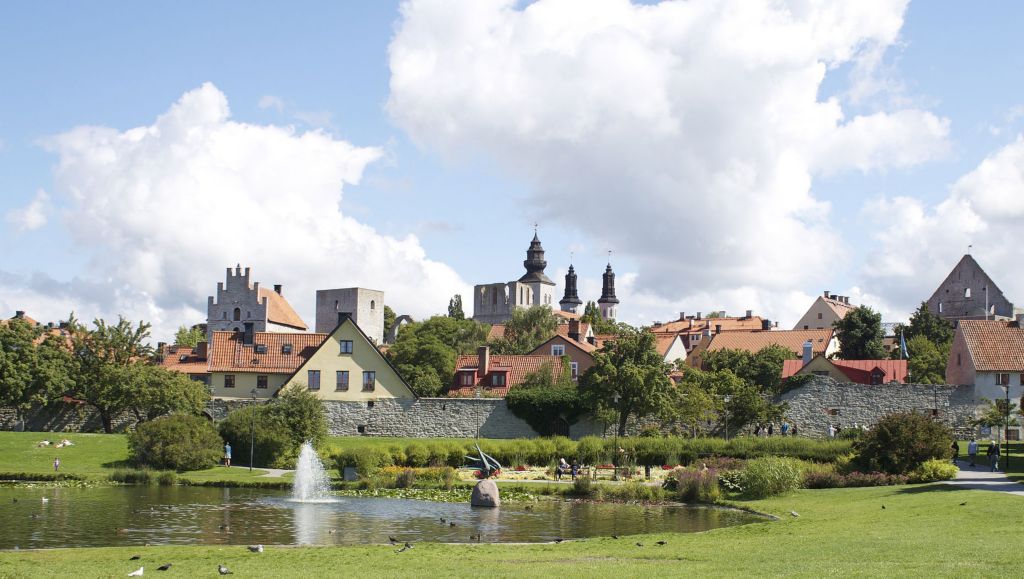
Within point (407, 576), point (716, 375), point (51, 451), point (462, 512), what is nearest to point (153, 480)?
point (51, 451)

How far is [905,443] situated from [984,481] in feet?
9.13

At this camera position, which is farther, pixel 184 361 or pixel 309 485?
pixel 184 361

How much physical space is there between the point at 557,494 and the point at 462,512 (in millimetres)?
6586

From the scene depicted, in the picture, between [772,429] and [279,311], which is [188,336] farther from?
[772,429]

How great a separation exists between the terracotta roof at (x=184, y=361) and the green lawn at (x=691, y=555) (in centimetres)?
4325

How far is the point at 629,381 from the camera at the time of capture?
53.7m

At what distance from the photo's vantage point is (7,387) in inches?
2195

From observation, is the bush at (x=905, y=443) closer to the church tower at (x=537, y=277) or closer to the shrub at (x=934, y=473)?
the shrub at (x=934, y=473)

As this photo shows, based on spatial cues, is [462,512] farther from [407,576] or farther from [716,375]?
[716,375]

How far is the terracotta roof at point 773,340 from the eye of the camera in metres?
92.6

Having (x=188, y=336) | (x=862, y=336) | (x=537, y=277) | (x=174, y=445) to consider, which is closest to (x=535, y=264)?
(x=537, y=277)

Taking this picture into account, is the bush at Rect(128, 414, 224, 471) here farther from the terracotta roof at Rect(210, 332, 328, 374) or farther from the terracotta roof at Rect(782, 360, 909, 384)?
the terracotta roof at Rect(782, 360, 909, 384)

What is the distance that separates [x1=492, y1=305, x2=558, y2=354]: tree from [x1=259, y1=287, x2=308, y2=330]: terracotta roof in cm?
2648

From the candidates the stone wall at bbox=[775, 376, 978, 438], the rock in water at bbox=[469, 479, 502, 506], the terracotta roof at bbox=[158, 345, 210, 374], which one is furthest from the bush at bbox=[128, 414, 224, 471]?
the stone wall at bbox=[775, 376, 978, 438]
